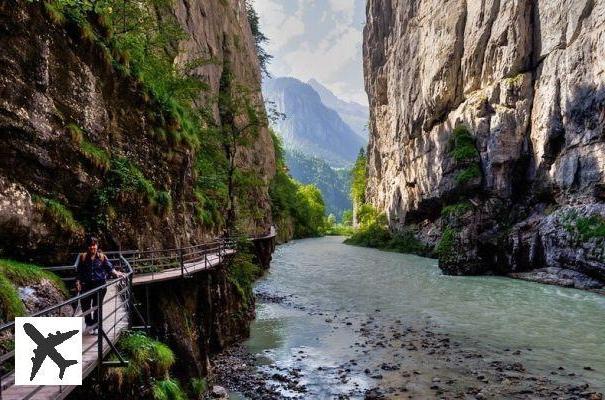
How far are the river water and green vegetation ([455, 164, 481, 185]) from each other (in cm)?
1477

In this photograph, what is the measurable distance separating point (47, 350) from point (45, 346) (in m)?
0.11

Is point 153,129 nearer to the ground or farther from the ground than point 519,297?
farther from the ground

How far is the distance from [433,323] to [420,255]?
35.0 metres

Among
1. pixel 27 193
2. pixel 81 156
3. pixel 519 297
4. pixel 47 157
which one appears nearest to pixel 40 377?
pixel 27 193

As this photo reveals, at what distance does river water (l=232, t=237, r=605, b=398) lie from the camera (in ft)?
47.7

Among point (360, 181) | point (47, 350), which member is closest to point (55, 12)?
point (47, 350)

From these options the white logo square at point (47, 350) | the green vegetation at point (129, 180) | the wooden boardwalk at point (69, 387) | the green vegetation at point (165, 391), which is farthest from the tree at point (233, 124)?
the white logo square at point (47, 350)

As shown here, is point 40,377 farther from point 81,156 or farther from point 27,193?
point 81,156

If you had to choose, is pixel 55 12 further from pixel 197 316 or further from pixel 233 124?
pixel 233 124

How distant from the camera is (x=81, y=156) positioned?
40.4ft

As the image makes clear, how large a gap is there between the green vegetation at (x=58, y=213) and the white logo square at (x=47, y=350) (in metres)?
6.10

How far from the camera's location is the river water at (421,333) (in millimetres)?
14539

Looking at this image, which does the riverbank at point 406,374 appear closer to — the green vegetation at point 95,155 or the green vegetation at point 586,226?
the green vegetation at point 95,155

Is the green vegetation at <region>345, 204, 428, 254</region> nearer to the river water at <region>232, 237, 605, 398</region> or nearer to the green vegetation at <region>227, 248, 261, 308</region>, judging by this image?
the river water at <region>232, 237, 605, 398</region>
